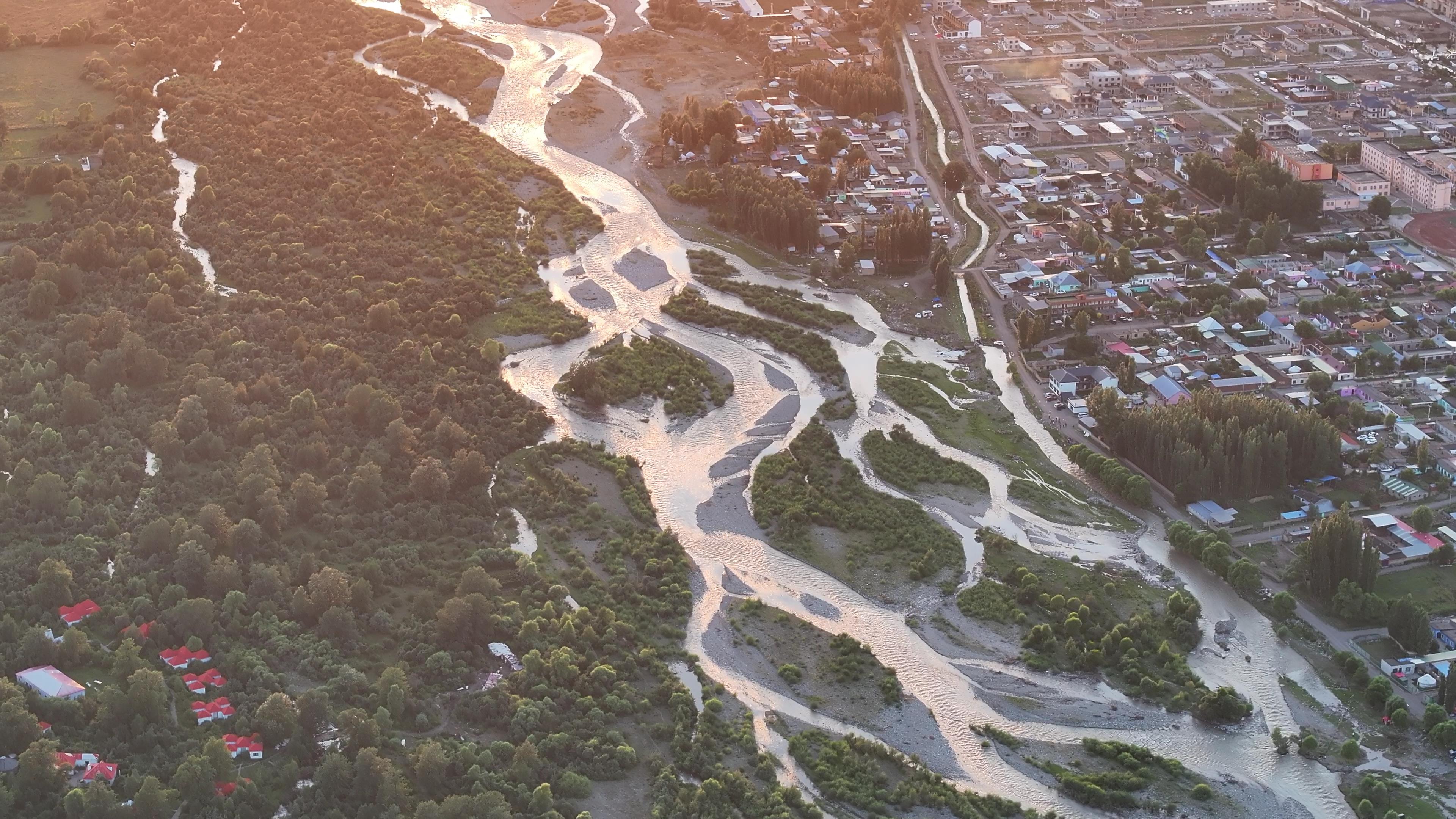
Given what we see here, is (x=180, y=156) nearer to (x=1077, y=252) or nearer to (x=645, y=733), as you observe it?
(x=1077, y=252)

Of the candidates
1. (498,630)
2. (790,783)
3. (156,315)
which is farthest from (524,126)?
(790,783)

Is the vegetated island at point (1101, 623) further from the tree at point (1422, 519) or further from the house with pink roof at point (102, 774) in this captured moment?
the house with pink roof at point (102, 774)

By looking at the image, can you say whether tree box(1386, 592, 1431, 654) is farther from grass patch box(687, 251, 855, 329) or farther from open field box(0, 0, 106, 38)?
open field box(0, 0, 106, 38)

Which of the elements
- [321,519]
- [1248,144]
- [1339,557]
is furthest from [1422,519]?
[1248,144]

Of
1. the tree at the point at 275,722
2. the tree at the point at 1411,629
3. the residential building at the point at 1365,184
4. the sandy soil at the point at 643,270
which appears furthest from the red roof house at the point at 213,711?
the residential building at the point at 1365,184

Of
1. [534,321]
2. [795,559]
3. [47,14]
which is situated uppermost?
[795,559]

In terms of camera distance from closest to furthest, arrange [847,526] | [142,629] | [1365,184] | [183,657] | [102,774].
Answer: [102,774], [183,657], [142,629], [847,526], [1365,184]

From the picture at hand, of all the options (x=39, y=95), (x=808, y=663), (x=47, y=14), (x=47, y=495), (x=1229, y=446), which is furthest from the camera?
(x=47, y=14)

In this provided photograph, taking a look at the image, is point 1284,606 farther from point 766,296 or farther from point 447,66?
point 447,66
